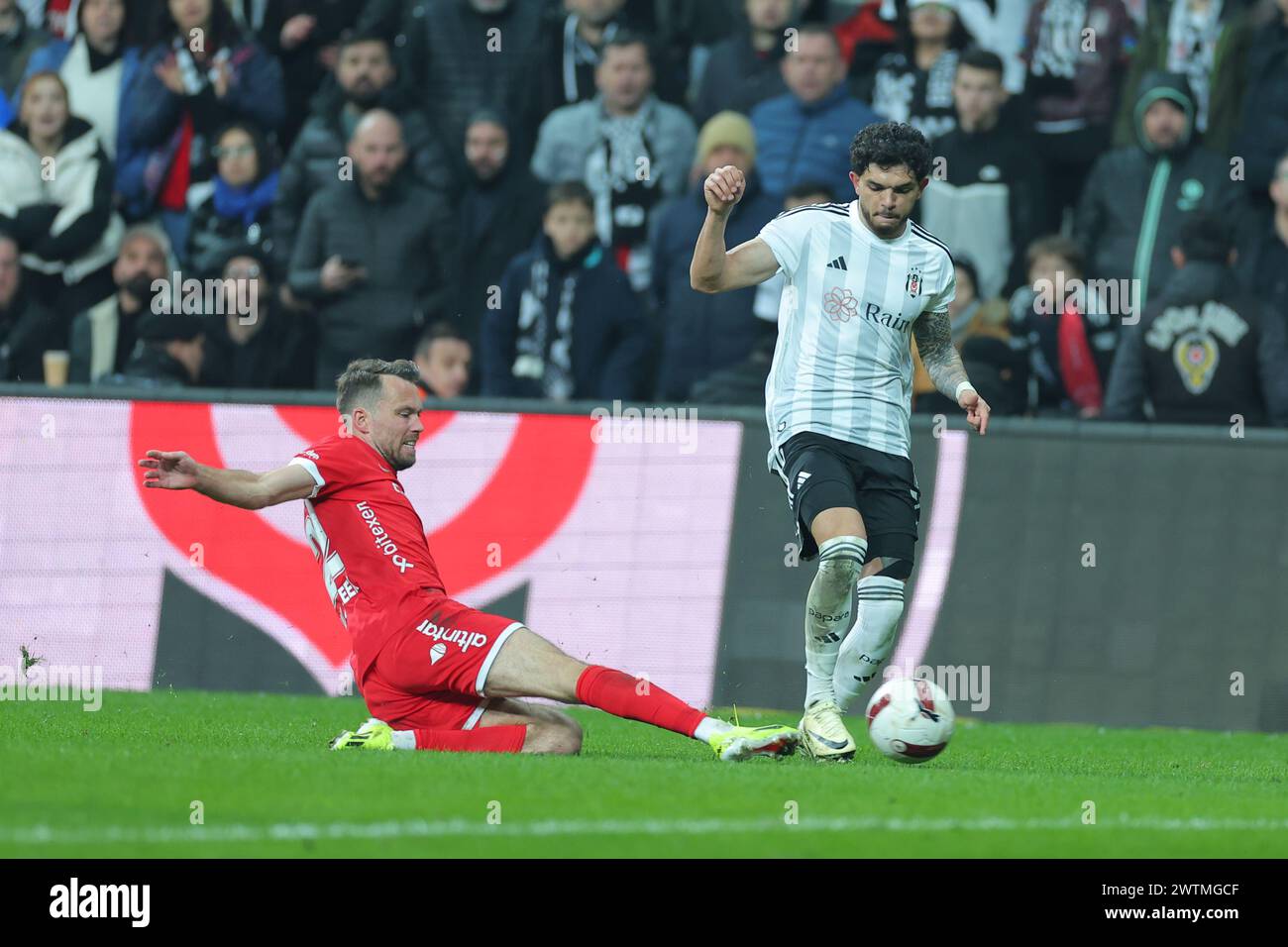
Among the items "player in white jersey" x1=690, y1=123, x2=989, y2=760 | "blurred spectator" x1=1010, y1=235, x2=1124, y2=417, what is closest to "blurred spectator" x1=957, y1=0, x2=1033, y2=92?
"blurred spectator" x1=1010, y1=235, x2=1124, y2=417

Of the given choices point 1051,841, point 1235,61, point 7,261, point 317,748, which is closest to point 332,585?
point 317,748

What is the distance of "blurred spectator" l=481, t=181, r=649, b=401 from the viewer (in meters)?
12.5

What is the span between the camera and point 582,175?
13250mm

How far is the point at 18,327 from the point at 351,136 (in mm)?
2550

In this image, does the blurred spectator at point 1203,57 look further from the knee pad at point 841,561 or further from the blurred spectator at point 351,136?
the knee pad at point 841,561

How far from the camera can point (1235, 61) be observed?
13109mm

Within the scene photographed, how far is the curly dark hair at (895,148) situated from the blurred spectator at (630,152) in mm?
5145

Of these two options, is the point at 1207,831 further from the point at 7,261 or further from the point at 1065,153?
the point at 7,261

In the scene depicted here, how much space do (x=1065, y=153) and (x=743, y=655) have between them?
4441 millimetres

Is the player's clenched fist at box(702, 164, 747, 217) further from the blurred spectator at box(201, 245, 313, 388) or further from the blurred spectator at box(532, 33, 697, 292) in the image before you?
the blurred spectator at box(201, 245, 313, 388)

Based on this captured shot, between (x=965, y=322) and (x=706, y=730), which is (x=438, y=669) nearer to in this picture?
(x=706, y=730)

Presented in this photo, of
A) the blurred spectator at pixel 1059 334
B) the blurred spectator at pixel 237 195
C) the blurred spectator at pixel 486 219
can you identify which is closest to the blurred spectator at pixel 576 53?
the blurred spectator at pixel 486 219

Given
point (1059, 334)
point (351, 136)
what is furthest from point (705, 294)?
point (351, 136)

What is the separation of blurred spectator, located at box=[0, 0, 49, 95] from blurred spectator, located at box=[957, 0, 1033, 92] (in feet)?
21.3
